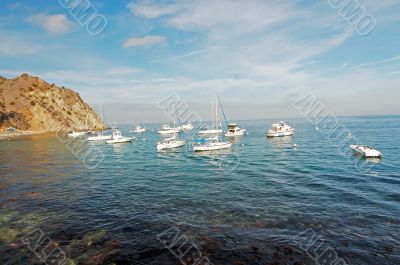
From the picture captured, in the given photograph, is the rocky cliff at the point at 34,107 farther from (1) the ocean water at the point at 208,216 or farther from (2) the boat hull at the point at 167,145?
(1) the ocean water at the point at 208,216

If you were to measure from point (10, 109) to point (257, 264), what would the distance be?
191560mm

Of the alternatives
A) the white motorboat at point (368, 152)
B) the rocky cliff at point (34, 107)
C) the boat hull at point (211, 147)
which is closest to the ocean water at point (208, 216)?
the white motorboat at point (368, 152)

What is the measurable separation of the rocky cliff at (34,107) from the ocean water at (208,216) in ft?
470

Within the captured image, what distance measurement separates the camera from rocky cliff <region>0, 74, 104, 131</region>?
16100 centimetres

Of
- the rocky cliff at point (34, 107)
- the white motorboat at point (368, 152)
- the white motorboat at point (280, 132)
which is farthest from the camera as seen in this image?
the rocky cliff at point (34, 107)

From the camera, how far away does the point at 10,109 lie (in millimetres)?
162250

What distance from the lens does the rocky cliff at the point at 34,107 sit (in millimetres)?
161000

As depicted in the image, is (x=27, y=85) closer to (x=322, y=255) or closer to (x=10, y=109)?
(x=10, y=109)

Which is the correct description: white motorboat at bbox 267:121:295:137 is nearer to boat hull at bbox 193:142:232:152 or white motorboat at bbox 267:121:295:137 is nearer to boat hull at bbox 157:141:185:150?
boat hull at bbox 193:142:232:152

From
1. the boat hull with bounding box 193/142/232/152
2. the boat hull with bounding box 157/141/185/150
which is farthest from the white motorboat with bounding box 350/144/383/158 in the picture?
the boat hull with bounding box 157/141/185/150

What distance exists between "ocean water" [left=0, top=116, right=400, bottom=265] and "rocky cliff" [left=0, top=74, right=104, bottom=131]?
143 meters

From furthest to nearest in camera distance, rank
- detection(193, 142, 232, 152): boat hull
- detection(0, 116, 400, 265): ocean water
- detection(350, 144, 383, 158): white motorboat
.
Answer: detection(193, 142, 232, 152): boat hull, detection(350, 144, 383, 158): white motorboat, detection(0, 116, 400, 265): ocean water

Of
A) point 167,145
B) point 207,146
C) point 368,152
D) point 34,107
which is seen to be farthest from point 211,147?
point 34,107

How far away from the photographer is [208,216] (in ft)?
74.7
